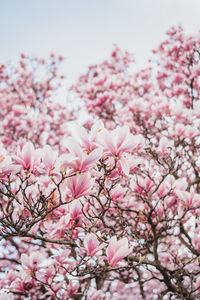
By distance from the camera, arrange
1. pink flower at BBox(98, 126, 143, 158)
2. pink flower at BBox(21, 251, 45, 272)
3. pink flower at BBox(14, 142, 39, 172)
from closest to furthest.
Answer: pink flower at BBox(98, 126, 143, 158)
pink flower at BBox(14, 142, 39, 172)
pink flower at BBox(21, 251, 45, 272)

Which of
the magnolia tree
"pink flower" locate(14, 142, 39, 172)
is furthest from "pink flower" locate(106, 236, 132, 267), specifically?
"pink flower" locate(14, 142, 39, 172)

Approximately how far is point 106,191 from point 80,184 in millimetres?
548

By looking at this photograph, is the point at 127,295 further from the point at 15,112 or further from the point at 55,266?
the point at 15,112

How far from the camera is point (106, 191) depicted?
6.45ft

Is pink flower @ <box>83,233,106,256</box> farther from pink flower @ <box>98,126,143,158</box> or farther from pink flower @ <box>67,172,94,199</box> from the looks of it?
pink flower @ <box>98,126,143,158</box>

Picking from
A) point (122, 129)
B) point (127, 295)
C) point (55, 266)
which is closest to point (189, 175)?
point (127, 295)

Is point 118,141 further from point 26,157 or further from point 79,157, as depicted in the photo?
point 26,157

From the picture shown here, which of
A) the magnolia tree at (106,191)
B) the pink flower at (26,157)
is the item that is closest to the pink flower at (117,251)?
the magnolia tree at (106,191)

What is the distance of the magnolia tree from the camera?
1550mm

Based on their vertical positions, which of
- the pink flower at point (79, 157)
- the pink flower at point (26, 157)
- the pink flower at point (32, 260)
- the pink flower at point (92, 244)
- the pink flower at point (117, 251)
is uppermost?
the pink flower at point (26, 157)

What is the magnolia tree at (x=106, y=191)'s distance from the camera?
1550 mm

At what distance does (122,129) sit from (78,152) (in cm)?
31

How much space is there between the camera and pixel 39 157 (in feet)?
5.54

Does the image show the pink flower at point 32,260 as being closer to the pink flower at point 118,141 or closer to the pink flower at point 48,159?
the pink flower at point 48,159
